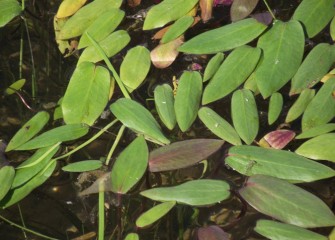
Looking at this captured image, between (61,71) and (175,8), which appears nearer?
(175,8)

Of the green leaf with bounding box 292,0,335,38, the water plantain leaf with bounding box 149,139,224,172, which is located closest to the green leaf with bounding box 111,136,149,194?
the water plantain leaf with bounding box 149,139,224,172

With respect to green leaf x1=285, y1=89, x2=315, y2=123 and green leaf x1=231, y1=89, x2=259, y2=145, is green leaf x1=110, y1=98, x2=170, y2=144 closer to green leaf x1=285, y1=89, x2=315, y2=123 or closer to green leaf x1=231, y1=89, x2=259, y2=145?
green leaf x1=231, y1=89, x2=259, y2=145

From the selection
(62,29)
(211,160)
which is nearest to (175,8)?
(62,29)

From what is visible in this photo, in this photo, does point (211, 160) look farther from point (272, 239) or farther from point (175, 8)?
point (175, 8)

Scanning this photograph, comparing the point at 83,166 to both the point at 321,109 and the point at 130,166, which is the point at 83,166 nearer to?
the point at 130,166

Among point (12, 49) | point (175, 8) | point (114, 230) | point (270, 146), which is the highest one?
point (175, 8)


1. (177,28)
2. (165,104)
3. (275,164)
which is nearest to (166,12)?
(177,28)

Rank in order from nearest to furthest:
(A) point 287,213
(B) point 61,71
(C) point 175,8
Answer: (A) point 287,213 → (C) point 175,8 → (B) point 61,71
